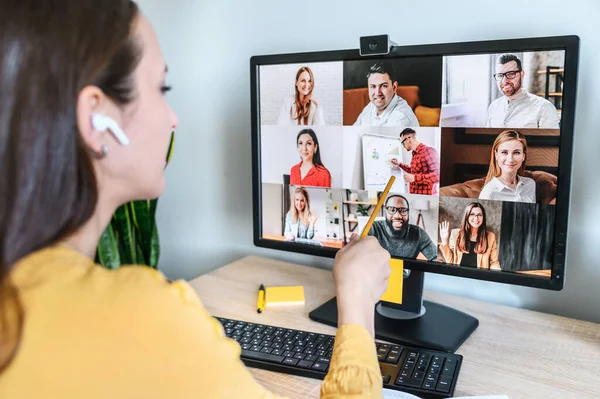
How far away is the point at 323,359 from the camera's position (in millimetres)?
862

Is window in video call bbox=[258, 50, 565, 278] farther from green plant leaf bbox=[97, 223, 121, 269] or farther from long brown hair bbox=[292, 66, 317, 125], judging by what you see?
green plant leaf bbox=[97, 223, 121, 269]

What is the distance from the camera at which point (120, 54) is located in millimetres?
561

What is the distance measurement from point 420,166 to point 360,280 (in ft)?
0.94

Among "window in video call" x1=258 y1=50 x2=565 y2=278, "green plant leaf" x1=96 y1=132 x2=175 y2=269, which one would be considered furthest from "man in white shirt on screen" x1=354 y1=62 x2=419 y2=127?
"green plant leaf" x1=96 y1=132 x2=175 y2=269

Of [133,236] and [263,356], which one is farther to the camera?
[133,236]

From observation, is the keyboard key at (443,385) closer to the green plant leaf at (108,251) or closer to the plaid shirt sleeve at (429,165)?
the plaid shirt sleeve at (429,165)

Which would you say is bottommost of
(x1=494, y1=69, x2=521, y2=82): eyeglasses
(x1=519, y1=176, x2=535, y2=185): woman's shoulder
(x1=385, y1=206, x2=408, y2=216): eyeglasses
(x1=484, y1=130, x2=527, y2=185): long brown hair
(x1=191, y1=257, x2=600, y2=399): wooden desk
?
(x1=191, y1=257, x2=600, y2=399): wooden desk

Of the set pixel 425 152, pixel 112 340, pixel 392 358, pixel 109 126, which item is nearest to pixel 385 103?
pixel 425 152

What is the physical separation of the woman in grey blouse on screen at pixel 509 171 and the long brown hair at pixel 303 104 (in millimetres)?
344

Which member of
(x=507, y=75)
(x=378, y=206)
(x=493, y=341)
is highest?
(x=507, y=75)

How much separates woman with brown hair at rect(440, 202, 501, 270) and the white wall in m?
0.23

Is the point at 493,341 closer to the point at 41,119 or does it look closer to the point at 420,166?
the point at 420,166

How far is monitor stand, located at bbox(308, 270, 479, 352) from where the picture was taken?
94 centimetres

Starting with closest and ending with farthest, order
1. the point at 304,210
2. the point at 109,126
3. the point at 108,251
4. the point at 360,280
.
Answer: the point at 109,126, the point at 360,280, the point at 304,210, the point at 108,251
